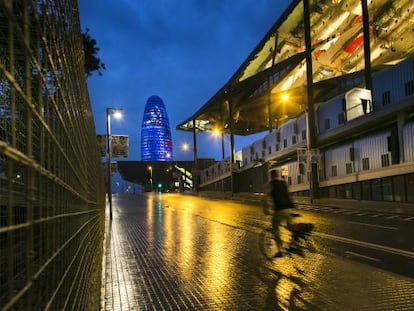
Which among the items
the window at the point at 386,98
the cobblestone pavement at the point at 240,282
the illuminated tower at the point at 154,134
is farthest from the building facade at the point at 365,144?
the illuminated tower at the point at 154,134

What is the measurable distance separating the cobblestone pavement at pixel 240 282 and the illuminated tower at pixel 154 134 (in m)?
143

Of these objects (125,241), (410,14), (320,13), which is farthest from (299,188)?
(125,241)

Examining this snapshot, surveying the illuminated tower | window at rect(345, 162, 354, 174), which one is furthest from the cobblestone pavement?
the illuminated tower

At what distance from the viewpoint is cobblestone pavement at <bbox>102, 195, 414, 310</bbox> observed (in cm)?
633

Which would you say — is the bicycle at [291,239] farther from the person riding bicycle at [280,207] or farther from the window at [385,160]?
the window at [385,160]

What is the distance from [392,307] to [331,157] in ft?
103

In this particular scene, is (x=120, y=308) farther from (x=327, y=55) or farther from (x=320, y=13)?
(x=327, y=55)

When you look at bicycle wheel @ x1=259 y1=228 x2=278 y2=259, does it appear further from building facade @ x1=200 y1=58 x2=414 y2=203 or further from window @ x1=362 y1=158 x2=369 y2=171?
window @ x1=362 y1=158 x2=369 y2=171

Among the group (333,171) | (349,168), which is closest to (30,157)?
(349,168)

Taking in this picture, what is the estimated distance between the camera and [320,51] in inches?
2062

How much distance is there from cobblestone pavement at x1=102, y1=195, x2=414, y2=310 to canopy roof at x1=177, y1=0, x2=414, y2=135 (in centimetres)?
3833

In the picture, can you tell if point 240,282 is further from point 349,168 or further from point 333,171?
point 333,171

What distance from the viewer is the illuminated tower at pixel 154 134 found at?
154 metres

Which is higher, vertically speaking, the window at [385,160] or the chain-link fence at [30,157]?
the window at [385,160]
